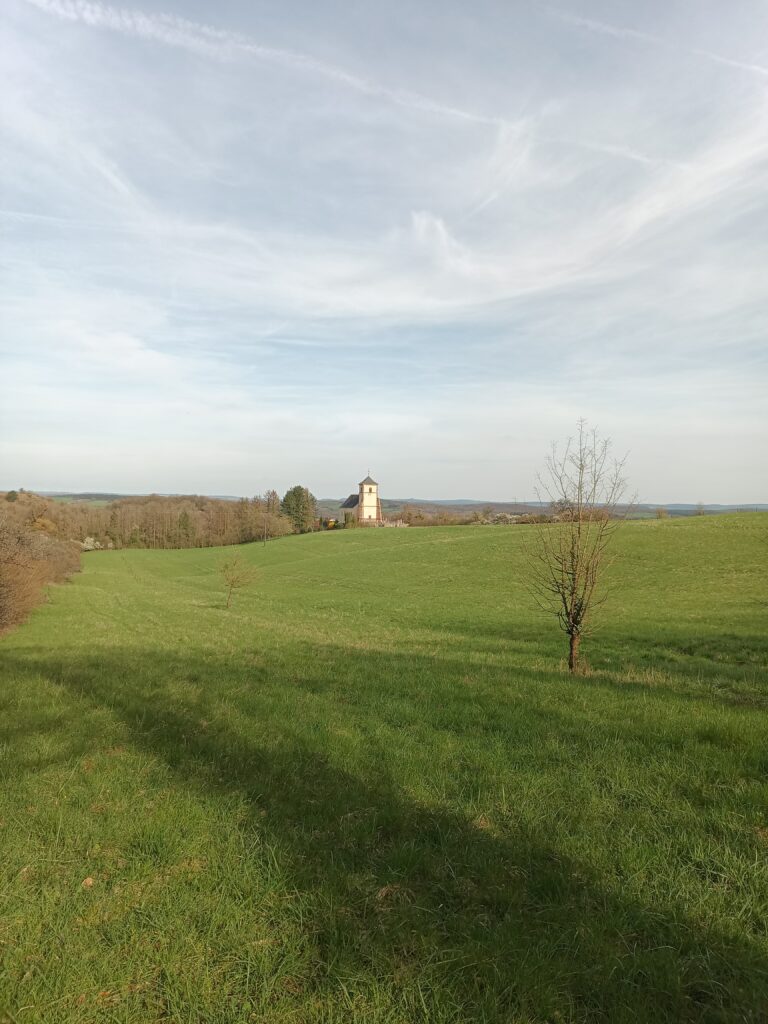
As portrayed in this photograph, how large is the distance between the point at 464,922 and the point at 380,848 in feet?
2.69

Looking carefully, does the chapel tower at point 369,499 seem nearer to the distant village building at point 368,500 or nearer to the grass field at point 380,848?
the distant village building at point 368,500

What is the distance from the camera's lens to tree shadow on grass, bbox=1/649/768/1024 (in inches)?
96.2

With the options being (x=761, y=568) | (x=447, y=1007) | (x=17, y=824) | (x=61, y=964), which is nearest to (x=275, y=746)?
(x=17, y=824)

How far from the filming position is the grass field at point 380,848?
2516mm

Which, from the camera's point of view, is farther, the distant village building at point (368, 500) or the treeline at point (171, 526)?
the distant village building at point (368, 500)

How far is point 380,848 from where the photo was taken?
3.58 meters

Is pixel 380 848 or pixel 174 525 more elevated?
pixel 380 848

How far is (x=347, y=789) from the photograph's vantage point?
434cm

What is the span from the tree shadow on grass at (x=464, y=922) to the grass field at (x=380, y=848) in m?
0.01

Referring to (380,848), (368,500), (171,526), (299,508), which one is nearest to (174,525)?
(171,526)

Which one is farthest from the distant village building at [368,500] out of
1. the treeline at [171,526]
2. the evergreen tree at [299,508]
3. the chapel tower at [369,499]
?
the treeline at [171,526]

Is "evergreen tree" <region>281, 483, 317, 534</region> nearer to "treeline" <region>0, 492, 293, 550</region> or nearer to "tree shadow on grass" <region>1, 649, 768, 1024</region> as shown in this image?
"treeline" <region>0, 492, 293, 550</region>

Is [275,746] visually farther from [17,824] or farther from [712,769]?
[712,769]

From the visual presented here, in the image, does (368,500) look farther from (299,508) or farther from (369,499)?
(299,508)
